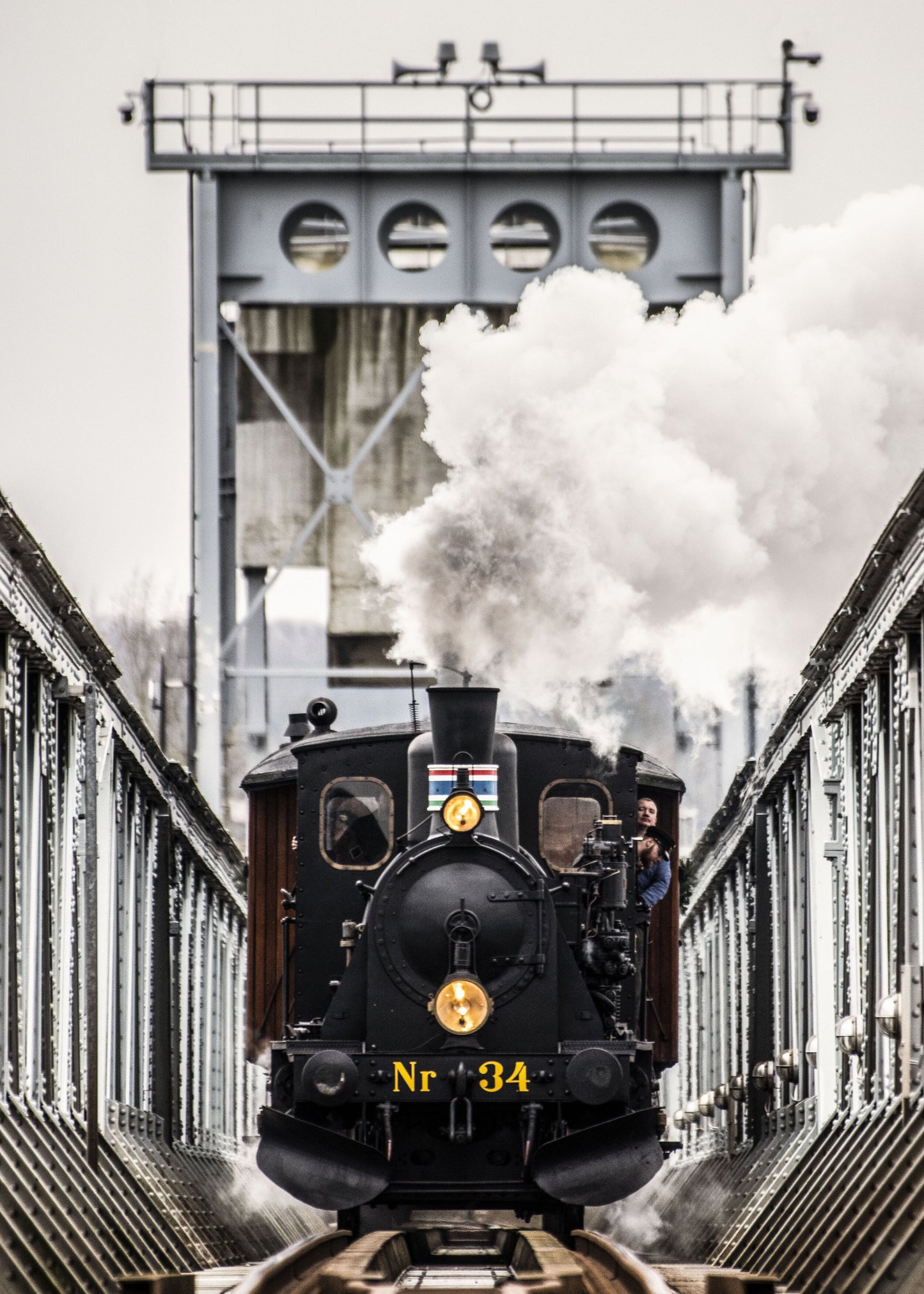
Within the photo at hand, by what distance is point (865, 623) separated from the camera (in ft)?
49.4

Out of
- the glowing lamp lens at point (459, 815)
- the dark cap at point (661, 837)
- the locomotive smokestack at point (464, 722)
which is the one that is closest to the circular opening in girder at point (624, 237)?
the dark cap at point (661, 837)

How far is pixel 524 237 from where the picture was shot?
29.2 metres

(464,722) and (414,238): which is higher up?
(414,238)

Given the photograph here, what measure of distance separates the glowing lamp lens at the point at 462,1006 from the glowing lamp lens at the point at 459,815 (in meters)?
0.86

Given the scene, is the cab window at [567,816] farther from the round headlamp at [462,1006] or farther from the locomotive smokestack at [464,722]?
the round headlamp at [462,1006]

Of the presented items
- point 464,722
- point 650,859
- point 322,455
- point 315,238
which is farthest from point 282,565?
point 464,722

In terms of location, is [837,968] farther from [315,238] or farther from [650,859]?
[315,238]

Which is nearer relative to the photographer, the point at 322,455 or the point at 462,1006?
the point at 462,1006

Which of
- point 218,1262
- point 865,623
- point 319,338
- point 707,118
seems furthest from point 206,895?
point 865,623

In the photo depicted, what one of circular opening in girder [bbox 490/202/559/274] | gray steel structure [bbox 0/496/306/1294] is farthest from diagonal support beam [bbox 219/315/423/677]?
gray steel structure [bbox 0/496/306/1294]

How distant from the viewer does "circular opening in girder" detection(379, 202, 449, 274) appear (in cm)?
2906

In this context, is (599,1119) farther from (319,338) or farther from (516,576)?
(319,338)

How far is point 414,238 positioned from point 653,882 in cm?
1601

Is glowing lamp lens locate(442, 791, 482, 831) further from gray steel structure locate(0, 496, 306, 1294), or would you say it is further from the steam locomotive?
gray steel structure locate(0, 496, 306, 1294)
